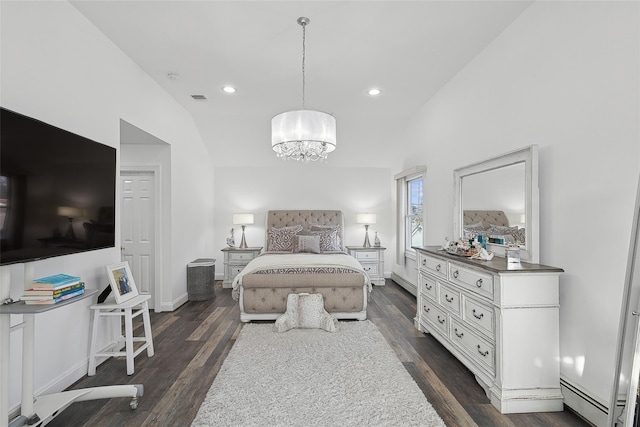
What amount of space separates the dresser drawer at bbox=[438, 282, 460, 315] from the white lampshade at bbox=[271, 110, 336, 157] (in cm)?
181

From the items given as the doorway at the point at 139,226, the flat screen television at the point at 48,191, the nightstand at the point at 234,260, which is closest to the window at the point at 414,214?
the nightstand at the point at 234,260

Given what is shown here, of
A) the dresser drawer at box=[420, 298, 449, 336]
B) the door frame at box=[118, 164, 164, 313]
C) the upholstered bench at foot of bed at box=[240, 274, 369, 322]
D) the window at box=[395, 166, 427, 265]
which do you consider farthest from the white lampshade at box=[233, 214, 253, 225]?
the dresser drawer at box=[420, 298, 449, 336]

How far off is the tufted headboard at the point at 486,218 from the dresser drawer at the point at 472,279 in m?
0.57

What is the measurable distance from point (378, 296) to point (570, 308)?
3.05 metres

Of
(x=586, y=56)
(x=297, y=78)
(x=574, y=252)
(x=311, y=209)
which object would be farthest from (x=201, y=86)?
(x=574, y=252)

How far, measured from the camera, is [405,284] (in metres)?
5.32

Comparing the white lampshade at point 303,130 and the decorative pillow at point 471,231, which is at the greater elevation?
the white lampshade at point 303,130

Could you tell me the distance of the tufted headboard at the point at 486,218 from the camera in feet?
9.00

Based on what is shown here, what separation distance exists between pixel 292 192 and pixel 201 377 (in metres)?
4.10

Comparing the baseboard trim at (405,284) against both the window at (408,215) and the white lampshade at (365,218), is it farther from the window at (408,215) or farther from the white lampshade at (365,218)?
the white lampshade at (365,218)

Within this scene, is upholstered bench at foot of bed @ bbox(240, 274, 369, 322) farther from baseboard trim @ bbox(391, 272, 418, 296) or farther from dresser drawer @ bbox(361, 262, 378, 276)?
dresser drawer @ bbox(361, 262, 378, 276)

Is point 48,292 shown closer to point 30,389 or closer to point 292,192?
point 30,389

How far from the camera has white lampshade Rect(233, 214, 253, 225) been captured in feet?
19.0

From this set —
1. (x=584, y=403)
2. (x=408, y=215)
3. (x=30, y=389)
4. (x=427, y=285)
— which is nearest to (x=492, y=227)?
(x=427, y=285)
